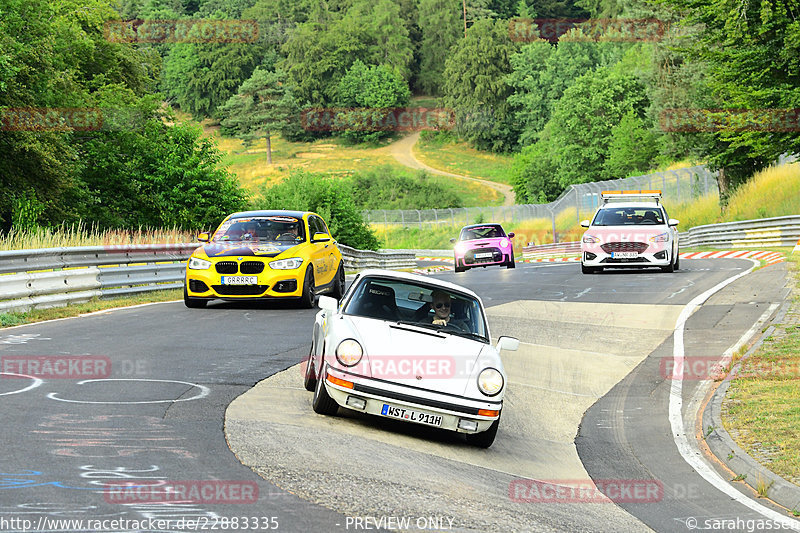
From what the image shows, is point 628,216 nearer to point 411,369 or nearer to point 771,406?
point 771,406

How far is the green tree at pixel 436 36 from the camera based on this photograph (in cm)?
17200

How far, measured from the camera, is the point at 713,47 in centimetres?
2919

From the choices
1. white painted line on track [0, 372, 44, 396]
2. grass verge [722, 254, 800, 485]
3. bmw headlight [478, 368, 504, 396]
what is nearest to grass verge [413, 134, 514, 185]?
grass verge [722, 254, 800, 485]

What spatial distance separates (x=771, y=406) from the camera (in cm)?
1007

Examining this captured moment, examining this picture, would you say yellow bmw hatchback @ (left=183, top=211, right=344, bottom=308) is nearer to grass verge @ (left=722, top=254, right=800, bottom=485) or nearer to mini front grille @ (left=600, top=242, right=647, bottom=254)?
grass verge @ (left=722, top=254, right=800, bottom=485)

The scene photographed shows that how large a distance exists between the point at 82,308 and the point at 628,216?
14742mm

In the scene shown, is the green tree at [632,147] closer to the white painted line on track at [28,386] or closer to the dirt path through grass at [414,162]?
the dirt path through grass at [414,162]

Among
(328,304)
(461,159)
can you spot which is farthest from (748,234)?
(461,159)

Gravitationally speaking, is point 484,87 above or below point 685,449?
above

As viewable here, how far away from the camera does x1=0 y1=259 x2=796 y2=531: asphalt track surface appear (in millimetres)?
5789

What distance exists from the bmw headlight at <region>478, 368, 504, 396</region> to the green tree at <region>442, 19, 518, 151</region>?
444ft

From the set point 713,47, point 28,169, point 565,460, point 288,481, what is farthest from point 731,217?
point 288,481

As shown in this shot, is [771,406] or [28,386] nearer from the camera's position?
[28,386]

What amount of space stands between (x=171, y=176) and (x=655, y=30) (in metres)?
51.2
